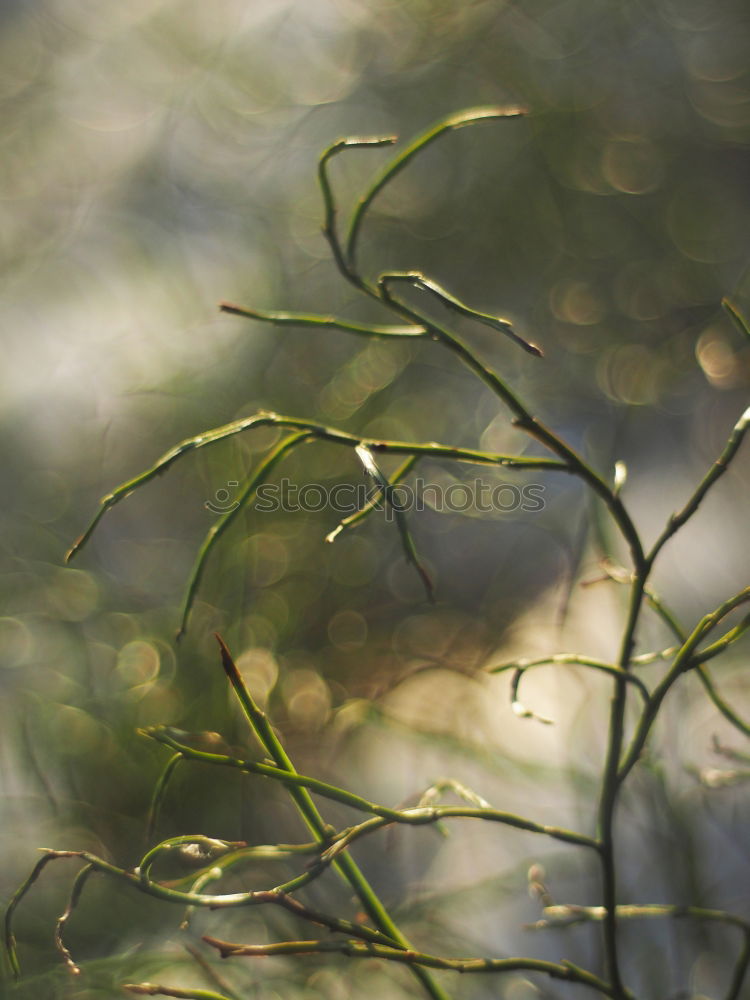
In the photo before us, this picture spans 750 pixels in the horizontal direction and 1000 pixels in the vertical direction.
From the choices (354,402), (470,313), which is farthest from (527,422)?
(354,402)

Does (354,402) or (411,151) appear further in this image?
(354,402)

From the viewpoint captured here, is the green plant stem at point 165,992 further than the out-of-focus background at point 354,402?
No

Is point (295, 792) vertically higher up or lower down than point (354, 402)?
lower down

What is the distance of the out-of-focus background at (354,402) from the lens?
0.97ft

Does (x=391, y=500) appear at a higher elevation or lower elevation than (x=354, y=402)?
lower

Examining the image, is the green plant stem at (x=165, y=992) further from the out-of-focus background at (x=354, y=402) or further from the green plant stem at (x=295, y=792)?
the out-of-focus background at (x=354, y=402)

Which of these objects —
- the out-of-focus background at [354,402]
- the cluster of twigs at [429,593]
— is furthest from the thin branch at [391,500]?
the out-of-focus background at [354,402]

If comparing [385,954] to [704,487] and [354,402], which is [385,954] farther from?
[354,402]

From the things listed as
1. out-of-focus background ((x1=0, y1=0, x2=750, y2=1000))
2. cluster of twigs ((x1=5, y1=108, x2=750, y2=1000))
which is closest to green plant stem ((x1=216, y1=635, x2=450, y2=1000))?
cluster of twigs ((x1=5, y1=108, x2=750, y2=1000))

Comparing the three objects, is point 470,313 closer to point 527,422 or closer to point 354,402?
point 527,422

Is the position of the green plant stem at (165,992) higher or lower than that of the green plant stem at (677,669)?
lower

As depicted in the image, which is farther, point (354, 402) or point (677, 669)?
point (354, 402)

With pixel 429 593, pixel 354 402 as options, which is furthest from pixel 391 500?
pixel 354 402

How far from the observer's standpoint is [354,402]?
397 mm
